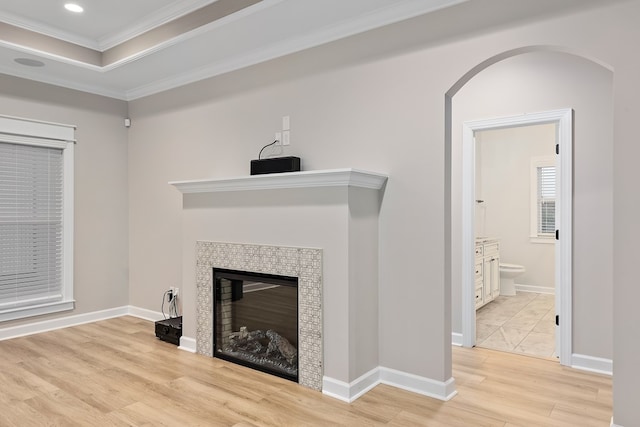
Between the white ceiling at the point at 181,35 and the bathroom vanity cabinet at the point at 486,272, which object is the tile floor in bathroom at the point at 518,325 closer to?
the bathroom vanity cabinet at the point at 486,272

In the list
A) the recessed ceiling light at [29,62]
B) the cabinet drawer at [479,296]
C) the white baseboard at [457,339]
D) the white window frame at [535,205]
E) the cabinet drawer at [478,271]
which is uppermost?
the recessed ceiling light at [29,62]

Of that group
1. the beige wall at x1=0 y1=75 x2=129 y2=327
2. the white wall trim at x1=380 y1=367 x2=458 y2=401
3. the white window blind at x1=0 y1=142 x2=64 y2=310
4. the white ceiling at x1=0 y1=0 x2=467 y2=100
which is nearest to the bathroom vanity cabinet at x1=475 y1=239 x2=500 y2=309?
the white wall trim at x1=380 y1=367 x2=458 y2=401

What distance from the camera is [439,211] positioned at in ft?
8.78

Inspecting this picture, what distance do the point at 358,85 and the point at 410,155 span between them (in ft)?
2.14

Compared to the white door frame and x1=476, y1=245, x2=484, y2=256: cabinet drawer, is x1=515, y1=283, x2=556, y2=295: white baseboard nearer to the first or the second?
x1=476, y1=245, x2=484, y2=256: cabinet drawer

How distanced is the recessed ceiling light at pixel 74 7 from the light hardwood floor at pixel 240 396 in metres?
2.70

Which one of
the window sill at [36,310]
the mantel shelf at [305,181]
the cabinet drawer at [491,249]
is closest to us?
the mantel shelf at [305,181]

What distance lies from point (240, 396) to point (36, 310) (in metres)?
2.64

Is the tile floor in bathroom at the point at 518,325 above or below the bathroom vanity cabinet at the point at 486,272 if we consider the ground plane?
below

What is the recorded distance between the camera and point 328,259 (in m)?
2.76

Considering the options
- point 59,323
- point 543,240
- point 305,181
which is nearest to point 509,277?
point 543,240

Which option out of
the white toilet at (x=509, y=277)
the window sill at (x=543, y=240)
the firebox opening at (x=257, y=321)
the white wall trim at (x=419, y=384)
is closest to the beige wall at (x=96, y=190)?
the firebox opening at (x=257, y=321)

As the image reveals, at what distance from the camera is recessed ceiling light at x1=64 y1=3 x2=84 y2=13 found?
318 cm

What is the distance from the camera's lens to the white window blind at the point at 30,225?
392cm
